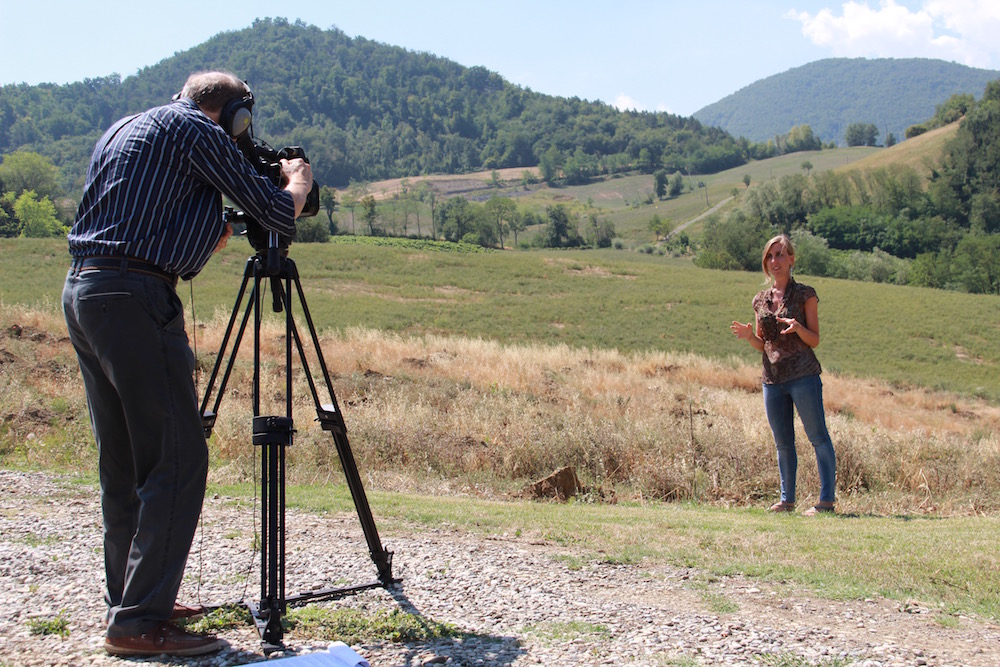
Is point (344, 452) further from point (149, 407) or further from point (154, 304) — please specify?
point (154, 304)

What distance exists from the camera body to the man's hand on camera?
4cm

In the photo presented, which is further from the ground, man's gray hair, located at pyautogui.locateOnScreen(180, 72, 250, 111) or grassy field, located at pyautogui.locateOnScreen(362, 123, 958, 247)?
grassy field, located at pyautogui.locateOnScreen(362, 123, 958, 247)

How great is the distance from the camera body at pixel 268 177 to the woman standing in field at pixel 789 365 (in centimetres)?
468

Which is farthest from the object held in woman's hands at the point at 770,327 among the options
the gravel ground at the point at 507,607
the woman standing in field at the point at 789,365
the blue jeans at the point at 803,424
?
the gravel ground at the point at 507,607

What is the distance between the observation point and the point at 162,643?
10.5 ft

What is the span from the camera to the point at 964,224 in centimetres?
11000

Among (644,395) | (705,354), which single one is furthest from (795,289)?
(705,354)

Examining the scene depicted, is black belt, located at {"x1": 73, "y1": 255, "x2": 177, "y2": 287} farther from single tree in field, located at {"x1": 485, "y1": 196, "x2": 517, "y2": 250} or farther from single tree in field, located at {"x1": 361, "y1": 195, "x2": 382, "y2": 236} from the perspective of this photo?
single tree in field, located at {"x1": 485, "y1": 196, "x2": 517, "y2": 250}

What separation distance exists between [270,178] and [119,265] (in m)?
0.82

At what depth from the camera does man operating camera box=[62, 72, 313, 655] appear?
10.3ft

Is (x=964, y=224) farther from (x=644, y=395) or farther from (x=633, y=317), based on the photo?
(x=644, y=395)

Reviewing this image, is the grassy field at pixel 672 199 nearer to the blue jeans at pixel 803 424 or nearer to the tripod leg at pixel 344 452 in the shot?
the blue jeans at pixel 803 424

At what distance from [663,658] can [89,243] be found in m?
2.84

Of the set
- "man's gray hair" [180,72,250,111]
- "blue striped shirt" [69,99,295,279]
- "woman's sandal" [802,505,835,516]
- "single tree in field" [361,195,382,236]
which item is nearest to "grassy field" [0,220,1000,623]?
"woman's sandal" [802,505,835,516]
